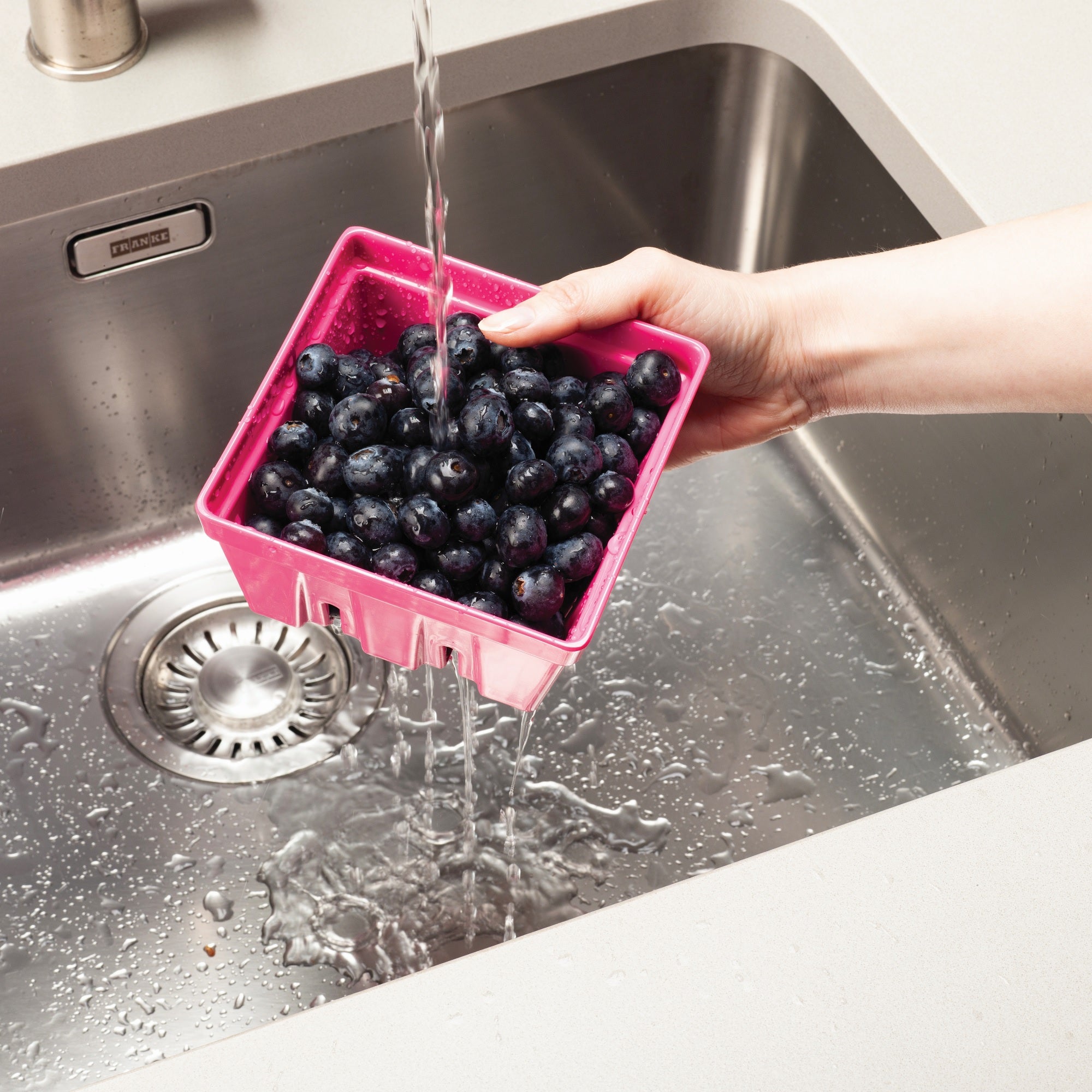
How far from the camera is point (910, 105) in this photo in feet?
3.26

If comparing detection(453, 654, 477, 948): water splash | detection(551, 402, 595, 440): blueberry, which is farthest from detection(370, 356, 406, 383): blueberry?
detection(453, 654, 477, 948): water splash

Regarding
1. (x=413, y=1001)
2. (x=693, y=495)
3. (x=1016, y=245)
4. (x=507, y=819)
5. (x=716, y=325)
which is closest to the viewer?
(x=413, y=1001)

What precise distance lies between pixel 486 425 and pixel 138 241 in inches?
17.2

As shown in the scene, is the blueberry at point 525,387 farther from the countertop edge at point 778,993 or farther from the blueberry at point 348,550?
the countertop edge at point 778,993

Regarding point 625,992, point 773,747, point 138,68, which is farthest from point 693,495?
point 625,992

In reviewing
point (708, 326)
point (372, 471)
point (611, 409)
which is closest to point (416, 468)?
point (372, 471)

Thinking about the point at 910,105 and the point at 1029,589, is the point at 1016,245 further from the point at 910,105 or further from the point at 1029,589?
the point at 1029,589

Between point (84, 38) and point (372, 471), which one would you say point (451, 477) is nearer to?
point (372, 471)

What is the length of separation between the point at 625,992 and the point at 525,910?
0.50 metres

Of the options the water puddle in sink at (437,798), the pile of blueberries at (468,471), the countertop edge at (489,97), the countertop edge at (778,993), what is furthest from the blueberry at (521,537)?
the countertop edge at (489,97)

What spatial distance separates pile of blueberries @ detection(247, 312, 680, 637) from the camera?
70 cm

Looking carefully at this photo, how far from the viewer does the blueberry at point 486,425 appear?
0.72 m

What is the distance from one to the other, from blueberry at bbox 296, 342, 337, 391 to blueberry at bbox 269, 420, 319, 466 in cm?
3

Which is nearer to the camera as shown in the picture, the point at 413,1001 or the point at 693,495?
the point at 413,1001
